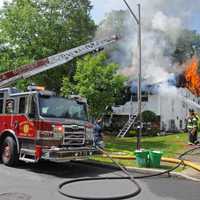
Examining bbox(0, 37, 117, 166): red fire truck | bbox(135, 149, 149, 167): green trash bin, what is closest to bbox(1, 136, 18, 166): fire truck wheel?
bbox(0, 37, 117, 166): red fire truck

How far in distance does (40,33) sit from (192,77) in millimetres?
21172

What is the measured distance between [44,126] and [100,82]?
1109 centimetres

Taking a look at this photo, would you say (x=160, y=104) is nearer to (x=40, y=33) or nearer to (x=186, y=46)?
(x=186, y=46)

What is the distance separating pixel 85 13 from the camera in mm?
29219

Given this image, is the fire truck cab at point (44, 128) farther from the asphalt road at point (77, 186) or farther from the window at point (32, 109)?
the asphalt road at point (77, 186)

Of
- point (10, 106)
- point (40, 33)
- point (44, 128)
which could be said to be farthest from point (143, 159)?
point (40, 33)

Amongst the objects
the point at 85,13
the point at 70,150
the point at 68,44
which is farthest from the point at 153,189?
the point at 85,13

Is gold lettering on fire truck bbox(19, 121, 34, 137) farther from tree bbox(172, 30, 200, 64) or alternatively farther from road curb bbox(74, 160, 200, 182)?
tree bbox(172, 30, 200, 64)

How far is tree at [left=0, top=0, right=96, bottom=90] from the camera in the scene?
26438 millimetres

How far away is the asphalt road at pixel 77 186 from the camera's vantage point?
28.0ft

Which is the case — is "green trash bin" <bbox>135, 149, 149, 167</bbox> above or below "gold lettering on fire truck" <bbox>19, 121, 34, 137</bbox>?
below

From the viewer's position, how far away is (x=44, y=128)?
11523 millimetres

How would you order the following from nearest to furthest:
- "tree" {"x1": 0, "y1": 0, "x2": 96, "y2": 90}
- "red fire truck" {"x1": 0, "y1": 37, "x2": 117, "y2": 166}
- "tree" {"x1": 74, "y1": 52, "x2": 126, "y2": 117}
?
"red fire truck" {"x1": 0, "y1": 37, "x2": 117, "y2": 166} → "tree" {"x1": 74, "y1": 52, "x2": 126, "y2": 117} → "tree" {"x1": 0, "y1": 0, "x2": 96, "y2": 90}

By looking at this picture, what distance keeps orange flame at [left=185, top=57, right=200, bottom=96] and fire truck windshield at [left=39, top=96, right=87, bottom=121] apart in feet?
96.0
